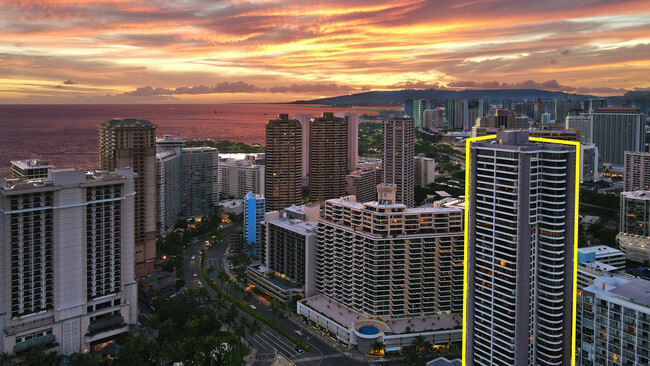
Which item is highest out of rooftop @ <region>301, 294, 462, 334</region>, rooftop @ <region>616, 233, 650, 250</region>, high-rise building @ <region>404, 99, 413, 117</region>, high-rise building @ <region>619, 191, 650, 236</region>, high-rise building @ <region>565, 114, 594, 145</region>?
high-rise building @ <region>404, 99, 413, 117</region>

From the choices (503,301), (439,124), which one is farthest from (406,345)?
(439,124)

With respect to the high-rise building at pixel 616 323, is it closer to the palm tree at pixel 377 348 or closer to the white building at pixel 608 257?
the palm tree at pixel 377 348

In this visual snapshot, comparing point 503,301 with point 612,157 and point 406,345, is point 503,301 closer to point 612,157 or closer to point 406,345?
point 406,345

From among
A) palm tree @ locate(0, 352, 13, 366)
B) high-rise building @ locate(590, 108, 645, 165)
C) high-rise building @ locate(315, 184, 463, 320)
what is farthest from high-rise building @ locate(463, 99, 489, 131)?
palm tree @ locate(0, 352, 13, 366)

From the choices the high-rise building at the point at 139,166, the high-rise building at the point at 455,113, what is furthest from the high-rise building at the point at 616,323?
the high-rise building at the point at 455,113

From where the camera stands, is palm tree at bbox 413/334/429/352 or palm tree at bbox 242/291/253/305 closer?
palm tree at bbox 413/334/429/352

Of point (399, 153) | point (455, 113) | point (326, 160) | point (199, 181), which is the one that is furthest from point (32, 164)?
point (455, 113)

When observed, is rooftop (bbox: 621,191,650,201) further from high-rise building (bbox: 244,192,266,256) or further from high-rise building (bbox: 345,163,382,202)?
high-rise building (bbox: 244,192,266,256)
